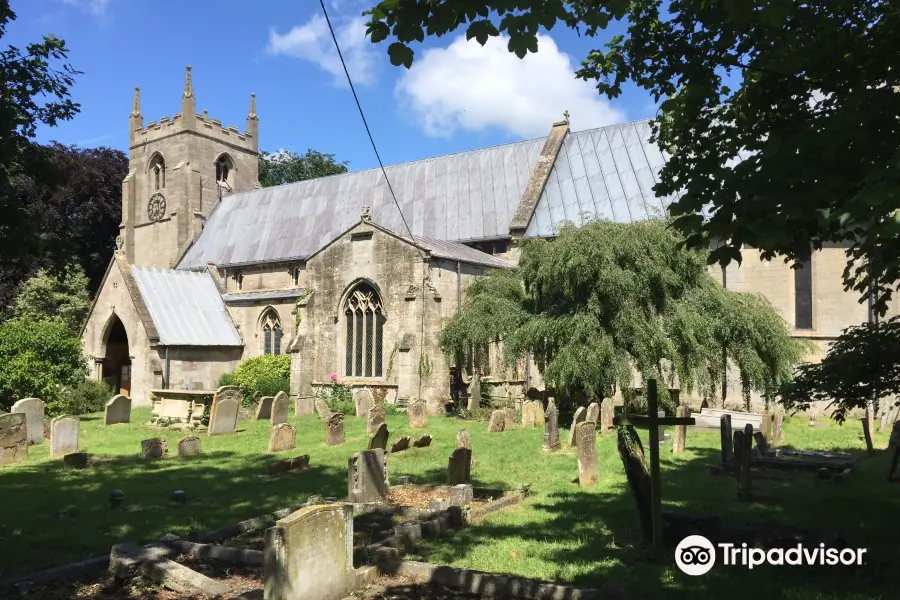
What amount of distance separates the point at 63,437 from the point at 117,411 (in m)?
5.88

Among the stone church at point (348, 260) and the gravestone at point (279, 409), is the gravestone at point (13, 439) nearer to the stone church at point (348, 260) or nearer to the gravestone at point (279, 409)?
the gravestone at point (279, 409)

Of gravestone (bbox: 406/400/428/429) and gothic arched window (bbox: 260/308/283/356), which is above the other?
gothic arched window (bbox: 260/308/283/356)

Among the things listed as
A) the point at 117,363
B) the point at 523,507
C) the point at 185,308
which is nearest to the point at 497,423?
the point at 523,507

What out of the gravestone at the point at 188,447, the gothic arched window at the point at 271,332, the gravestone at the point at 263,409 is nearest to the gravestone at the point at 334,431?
the gravestone at the point at 188,447

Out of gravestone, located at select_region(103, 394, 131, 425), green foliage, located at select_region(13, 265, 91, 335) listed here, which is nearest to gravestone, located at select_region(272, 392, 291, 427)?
gravestone, located at select_region(103, 394, 131, 425)

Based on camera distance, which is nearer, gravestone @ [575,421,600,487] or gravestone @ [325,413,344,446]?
gravestone @ [575,421,600,487]

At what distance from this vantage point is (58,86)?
33.2ft

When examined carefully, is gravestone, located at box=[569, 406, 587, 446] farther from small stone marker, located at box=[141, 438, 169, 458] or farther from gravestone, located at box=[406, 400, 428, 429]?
small stone marker, located at box=[141, 438, 169, 458]

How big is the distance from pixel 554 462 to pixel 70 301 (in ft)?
110

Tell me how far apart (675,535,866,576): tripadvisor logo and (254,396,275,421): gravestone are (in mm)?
16433

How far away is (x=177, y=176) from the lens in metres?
39.9

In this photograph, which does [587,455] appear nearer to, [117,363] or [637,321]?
[637,321]

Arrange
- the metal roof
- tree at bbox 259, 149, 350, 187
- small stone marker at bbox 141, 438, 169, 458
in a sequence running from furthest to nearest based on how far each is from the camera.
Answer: tree at bbox 259, 149, 350, 187 < the metal roof < small stone marker at bbox 141, 438, 169, 458

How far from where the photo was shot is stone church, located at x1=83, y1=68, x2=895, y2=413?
913 inches
